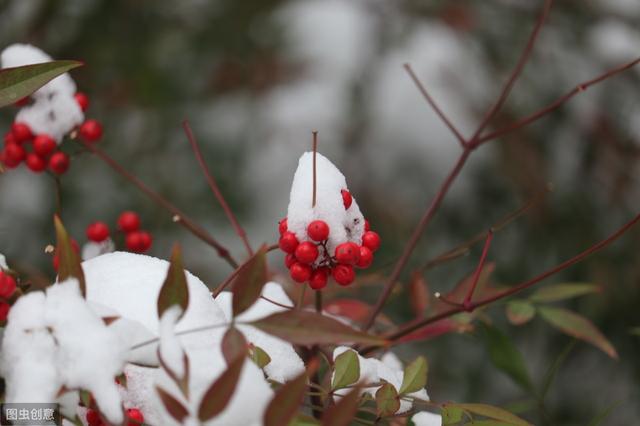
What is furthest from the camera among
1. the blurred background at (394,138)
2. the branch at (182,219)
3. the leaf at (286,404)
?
the blurred background at (394,138)

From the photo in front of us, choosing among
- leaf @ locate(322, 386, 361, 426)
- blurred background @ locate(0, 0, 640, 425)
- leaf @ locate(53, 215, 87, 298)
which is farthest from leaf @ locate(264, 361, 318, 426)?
blurred background @ locate(0, 0, 640, 425)

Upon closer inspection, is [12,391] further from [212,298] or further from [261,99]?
[261,99]

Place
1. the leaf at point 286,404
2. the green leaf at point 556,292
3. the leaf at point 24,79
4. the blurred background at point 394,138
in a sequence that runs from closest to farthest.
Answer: the leaf at point 286,404, the leaf at point 24,79, the green leaf at point 556,292, the blurred background at point 394,138

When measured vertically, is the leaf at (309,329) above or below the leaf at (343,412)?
above

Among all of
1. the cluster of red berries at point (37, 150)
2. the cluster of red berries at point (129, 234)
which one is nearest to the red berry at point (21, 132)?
the cluster of red berries at point (37, 150)

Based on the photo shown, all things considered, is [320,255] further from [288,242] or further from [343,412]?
[343,412]

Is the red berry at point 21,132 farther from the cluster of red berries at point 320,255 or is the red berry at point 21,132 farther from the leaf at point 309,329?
the leaf at point 309,329

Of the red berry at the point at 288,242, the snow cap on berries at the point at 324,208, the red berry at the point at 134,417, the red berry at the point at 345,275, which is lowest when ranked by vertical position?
the red berry at the point at 134,417
